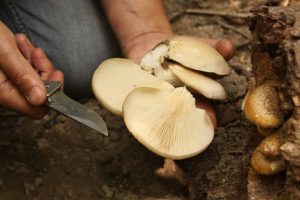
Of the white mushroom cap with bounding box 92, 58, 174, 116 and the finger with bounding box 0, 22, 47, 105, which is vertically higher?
the finger with bounding box 0, 22, 47, 105

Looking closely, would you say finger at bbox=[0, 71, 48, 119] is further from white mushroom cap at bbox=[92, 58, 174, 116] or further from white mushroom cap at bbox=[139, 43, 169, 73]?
white mushroom cap at bbox=[139, 43, 169, 73]

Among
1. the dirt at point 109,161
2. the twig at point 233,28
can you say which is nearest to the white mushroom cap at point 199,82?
the dirt at point 109,161

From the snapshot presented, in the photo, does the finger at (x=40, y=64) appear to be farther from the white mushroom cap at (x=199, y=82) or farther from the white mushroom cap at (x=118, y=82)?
the white mushroom cap at (x=199, y=82)

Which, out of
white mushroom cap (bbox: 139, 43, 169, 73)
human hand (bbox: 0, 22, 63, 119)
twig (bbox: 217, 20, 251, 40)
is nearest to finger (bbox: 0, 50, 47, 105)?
human hand (bbox: 0, 22, 63, 119)

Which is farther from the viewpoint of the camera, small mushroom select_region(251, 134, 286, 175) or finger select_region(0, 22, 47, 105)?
finger select_region(0, 22, 47, 105)

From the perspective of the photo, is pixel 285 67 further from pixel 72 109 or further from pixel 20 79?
pixel 20 79

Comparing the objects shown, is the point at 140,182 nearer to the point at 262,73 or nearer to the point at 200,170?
the point at 200,170

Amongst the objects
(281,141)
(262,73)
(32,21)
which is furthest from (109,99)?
(32,21)
